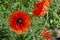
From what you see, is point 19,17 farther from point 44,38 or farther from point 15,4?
point 15,4

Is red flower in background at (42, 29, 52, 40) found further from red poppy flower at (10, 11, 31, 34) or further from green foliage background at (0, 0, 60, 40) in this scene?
red poppy flower at (10, 11, 31, 34)

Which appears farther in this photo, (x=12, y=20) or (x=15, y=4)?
(x=15, y=4)

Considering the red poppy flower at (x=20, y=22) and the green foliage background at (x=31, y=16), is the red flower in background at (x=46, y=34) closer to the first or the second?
the green foliage background at (x=31, y=16)

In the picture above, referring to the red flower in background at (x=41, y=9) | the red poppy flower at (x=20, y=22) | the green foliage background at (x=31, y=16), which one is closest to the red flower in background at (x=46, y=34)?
the green foliage background at (x=31, y=16)

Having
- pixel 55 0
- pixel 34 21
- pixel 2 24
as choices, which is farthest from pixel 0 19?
pixel 55 0

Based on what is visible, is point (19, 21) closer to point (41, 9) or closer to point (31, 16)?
point (41, 9)

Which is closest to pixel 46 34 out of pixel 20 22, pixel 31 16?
pixel 31 16
